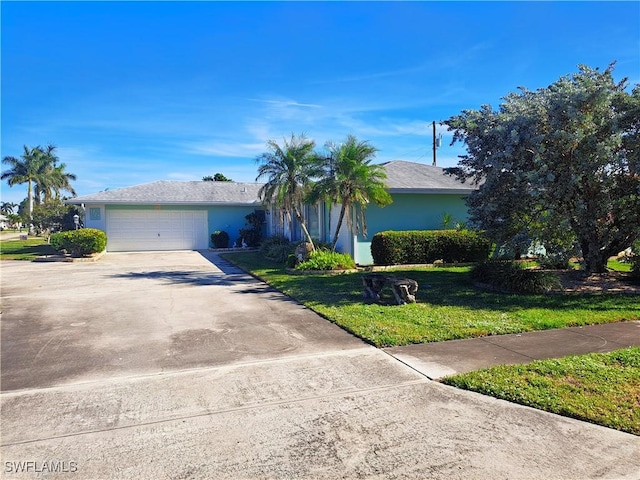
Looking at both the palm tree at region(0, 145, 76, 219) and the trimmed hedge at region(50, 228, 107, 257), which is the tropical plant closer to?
the palm tree at region(0, 145, 76, 219)

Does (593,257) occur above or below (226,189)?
below

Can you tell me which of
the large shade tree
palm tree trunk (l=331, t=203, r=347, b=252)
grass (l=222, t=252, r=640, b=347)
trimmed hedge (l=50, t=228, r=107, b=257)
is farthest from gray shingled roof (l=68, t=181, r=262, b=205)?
the large shade tree

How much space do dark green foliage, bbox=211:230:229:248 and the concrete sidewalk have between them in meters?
19.6

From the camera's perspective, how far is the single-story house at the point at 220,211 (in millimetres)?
15195

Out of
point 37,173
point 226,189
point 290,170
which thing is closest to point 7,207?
point 37,173

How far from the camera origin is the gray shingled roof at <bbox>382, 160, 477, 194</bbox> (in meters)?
14.8

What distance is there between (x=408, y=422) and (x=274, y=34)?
32.8 feet

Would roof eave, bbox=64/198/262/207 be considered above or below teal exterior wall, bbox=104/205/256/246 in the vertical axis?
above

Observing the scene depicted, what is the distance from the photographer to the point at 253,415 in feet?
12.5

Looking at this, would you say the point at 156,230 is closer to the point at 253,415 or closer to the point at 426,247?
the point at 426,247

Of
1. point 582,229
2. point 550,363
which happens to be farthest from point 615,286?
point 550,363

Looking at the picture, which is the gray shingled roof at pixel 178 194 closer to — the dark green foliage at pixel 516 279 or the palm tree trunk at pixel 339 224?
the palm tree trunk at pixel 339 224

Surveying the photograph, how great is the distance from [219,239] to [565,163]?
61.4 feet

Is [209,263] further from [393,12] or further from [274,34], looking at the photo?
[393,12]
